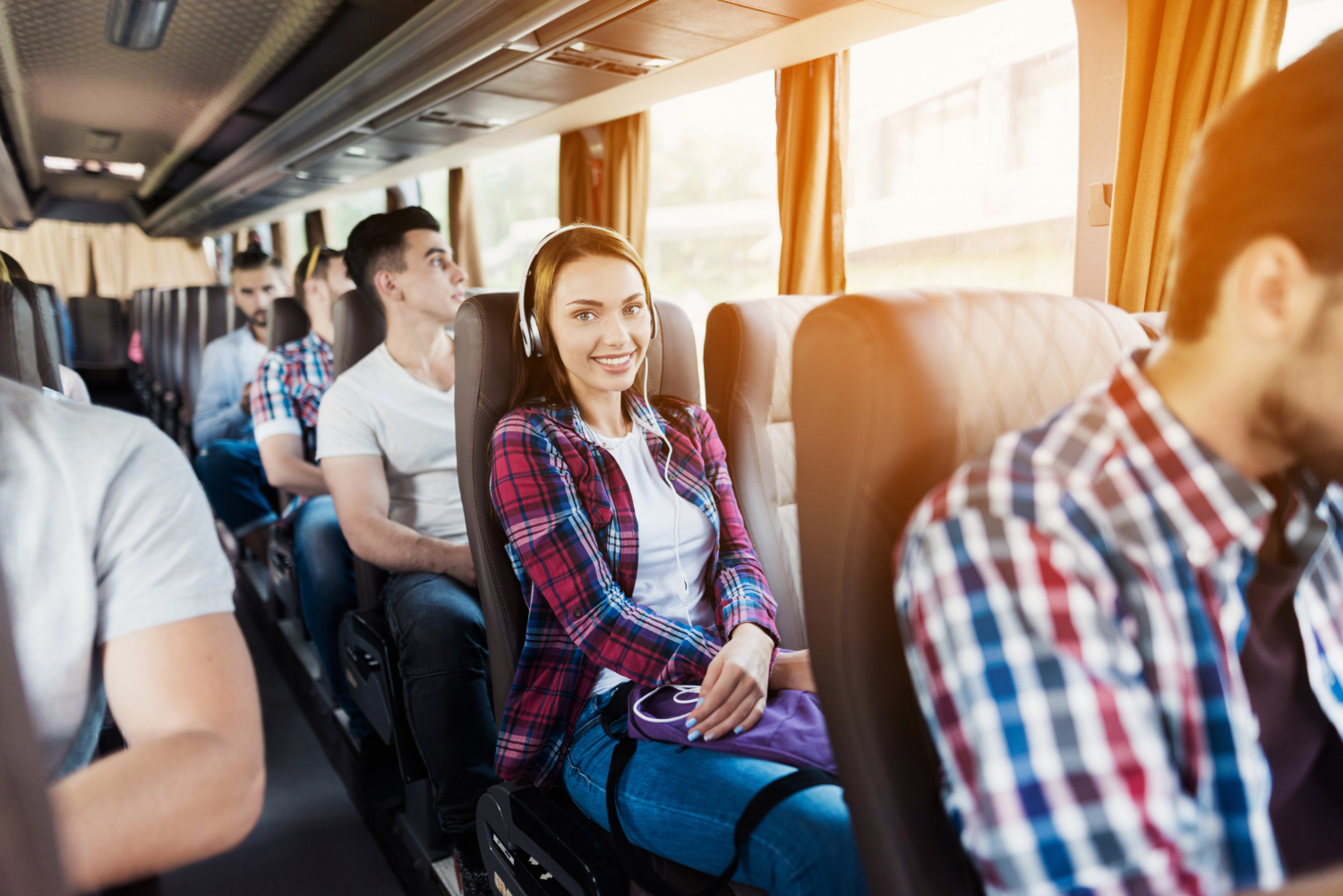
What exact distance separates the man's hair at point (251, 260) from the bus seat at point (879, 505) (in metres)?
3.65

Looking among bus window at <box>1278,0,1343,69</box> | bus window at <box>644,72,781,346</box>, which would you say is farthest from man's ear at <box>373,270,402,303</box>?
bus window at <box>1278,0,1343,69</box>

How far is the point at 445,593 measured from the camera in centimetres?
191

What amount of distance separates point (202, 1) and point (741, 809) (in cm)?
468

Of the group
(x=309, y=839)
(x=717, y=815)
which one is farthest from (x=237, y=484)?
(x=717, y=815)

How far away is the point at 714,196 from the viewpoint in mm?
4086

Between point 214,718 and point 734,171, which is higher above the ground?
point 734,171

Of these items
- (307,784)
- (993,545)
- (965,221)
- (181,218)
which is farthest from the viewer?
(181,218)

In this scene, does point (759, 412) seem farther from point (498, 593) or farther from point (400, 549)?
point (400, 549)

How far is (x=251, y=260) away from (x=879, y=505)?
385 centimetres

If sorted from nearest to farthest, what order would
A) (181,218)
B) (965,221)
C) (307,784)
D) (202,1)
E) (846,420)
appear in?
(846,420) → (307,784) → (965,221) → (202,1) → (181,218)

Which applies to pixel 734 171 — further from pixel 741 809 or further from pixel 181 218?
pixel 181 218

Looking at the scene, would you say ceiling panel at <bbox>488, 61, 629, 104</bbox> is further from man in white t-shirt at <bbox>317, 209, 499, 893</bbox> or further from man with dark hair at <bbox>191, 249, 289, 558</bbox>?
man with dark hair at <bbox>191, 249, 289, 558</bbox>

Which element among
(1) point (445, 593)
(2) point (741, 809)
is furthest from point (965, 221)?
(2) point (741, 809)

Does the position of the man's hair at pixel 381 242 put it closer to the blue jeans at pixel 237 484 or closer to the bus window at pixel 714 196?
the blue jeans at pixel 237 484
